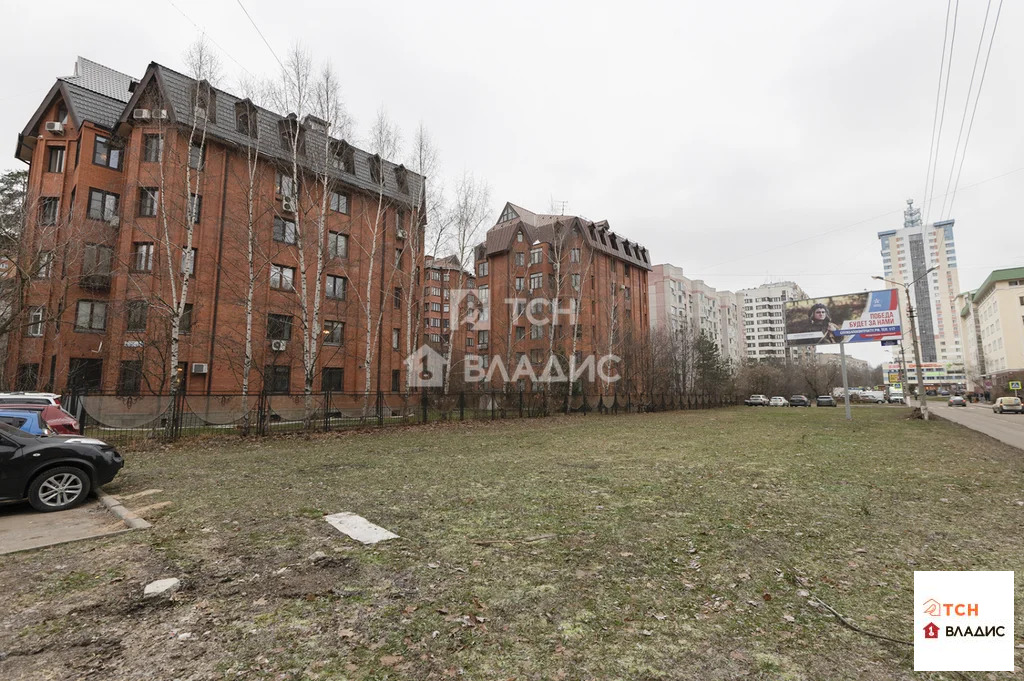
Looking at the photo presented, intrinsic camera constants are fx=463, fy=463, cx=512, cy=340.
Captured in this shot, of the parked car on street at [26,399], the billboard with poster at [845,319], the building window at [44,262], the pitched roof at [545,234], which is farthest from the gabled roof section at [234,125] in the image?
the billboard with poster at [845,319]

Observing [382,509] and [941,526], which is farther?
[382,509]

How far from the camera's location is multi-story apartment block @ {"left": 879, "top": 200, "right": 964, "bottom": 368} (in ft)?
457

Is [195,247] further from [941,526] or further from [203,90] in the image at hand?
[941,526]

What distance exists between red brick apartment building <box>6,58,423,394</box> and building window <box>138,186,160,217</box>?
0.21 feet

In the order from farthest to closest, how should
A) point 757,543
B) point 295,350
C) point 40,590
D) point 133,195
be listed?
point 295,350 < point 133,195 < point 757,543 < point 40,590

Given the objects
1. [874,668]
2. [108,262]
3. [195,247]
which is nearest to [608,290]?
[195,247]

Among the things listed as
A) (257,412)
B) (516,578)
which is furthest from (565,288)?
(516,578)

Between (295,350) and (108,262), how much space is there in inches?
393

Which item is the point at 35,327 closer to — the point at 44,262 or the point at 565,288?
the point at 44,262

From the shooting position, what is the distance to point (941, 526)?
18.2ft

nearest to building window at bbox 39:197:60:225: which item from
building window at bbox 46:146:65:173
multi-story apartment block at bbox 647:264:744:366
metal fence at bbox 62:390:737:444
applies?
building window at bbox 46:146:65:173

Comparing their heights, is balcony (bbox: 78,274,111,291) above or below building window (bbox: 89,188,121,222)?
below

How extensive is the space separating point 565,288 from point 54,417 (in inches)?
1343

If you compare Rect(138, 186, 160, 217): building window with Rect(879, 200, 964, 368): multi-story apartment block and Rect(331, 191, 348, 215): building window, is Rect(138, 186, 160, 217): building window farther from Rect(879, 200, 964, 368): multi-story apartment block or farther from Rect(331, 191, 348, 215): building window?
Rect(879, 200, 964, 368): multi-story apartment block
